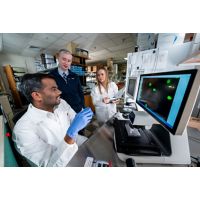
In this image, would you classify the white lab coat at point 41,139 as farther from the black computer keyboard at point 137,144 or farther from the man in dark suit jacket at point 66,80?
the man in dark suit jacket at point 66,80

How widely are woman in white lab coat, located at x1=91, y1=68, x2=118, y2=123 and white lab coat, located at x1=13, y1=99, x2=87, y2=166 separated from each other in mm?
944

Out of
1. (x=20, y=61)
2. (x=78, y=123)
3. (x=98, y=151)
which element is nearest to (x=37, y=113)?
(x=78, y=123)

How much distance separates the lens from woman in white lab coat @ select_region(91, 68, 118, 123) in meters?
1.69

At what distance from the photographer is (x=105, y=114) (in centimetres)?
173

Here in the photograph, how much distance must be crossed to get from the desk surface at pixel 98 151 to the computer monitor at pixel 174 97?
373mm

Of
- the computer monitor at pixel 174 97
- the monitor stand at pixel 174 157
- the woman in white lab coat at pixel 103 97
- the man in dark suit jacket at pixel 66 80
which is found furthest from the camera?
the woman in white lab coat at pixel 103 97

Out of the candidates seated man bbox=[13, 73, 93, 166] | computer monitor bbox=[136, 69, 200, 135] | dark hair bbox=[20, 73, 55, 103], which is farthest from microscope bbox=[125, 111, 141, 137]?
dark hair bbox=[20, 73, 55, 103]

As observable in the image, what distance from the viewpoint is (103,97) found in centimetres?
174

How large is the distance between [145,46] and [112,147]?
2.10 metres

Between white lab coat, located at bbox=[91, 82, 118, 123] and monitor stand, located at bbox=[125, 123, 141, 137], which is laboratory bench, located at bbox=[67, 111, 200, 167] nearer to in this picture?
monitor stand, located at bbox=[125, 123, 141, 137]

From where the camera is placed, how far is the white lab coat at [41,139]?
0.63 metres

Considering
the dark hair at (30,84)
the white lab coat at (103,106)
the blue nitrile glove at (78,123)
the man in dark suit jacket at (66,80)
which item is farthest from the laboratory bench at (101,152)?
the man in dark suit jacket at (66,80)

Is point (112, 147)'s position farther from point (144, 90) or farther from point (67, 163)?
point (144, 90)
